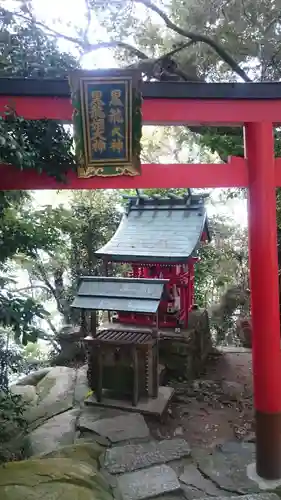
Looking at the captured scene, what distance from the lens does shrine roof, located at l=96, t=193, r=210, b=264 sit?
6.79m

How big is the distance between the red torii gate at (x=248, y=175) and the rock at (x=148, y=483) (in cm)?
88

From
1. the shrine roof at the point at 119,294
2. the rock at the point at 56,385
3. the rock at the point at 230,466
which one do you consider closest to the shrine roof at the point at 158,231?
the shrine roof at the point at 119,294

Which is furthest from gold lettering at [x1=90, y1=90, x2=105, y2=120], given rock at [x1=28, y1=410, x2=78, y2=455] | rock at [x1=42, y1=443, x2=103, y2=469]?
rock at [x1=28, y1=410, x2=78, y2=455]

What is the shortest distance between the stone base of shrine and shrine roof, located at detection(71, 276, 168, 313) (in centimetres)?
133

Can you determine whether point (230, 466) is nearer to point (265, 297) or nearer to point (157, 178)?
Answer: point (265, 297)

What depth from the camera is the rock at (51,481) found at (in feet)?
10.6

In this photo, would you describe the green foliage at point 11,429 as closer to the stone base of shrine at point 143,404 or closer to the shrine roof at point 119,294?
the stone base of shrine at point 143,404

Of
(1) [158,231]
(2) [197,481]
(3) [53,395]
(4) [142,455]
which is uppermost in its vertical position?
(1) [158,231]

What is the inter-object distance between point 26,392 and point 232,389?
335 cm

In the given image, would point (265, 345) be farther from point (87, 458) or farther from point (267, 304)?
point (87, 458)

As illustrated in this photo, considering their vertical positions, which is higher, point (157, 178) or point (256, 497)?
point (157, 178)

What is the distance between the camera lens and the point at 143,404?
18.4 feet

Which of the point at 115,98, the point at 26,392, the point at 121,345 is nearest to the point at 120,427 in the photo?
the point at 121,345

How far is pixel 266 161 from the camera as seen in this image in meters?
3.83
